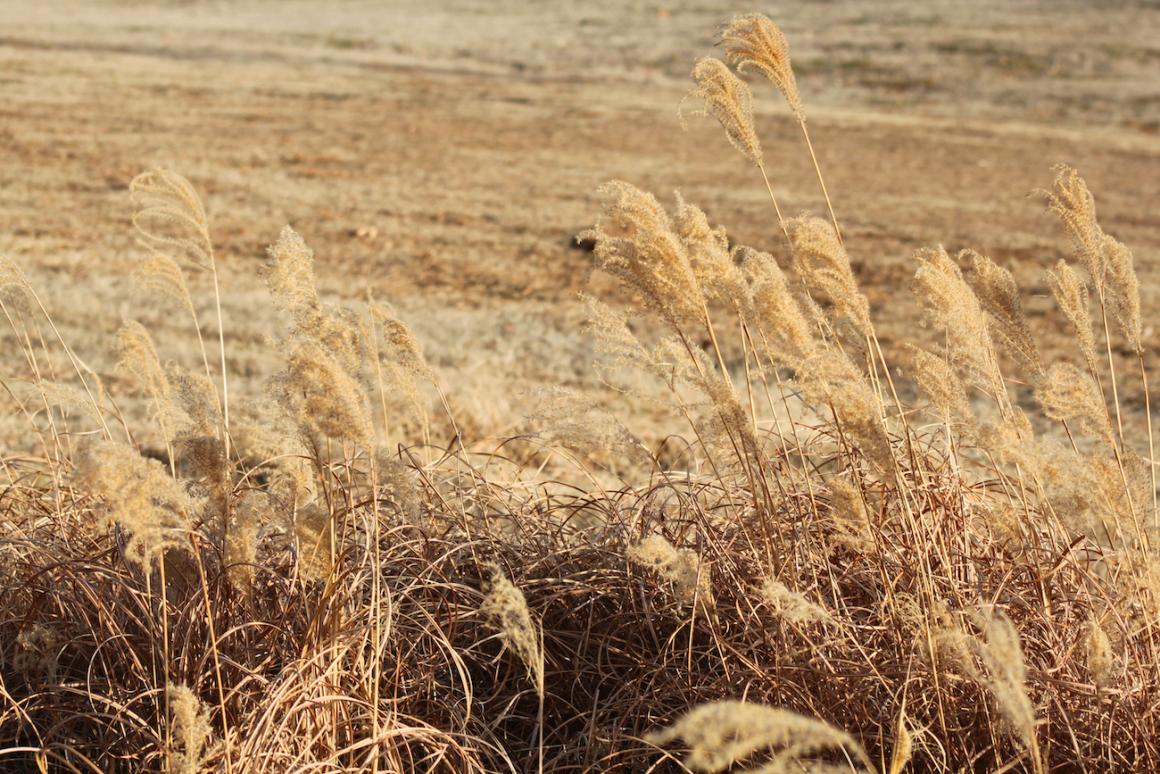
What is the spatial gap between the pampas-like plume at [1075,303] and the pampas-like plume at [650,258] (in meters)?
0.68

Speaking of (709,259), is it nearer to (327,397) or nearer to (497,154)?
(327,397)

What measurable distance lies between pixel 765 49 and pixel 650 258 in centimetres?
51

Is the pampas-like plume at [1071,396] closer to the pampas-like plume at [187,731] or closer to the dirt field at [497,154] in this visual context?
the pampas-like plume at [187,731]

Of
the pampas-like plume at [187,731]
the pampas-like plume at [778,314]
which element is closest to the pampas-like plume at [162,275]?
the pampas-like plume at [187,731]

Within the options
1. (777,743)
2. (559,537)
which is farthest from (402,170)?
(777,743)

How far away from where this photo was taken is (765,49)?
223cm

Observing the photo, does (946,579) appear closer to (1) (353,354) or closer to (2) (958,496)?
(2) (958,496)

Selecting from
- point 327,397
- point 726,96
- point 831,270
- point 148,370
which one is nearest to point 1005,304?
point 831,270

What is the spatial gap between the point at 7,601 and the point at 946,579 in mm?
1811

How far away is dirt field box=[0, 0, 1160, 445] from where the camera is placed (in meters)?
7.99

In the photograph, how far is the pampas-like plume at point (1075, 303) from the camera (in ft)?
7.10

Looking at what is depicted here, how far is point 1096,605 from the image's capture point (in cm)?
233

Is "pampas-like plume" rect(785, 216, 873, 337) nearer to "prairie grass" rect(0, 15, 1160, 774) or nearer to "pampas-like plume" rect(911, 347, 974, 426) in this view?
"prairie grass" rect(0, 15, 1160, 774)

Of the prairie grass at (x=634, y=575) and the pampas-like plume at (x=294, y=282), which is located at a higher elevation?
the pampas-like plume at (x=294, y=282)
